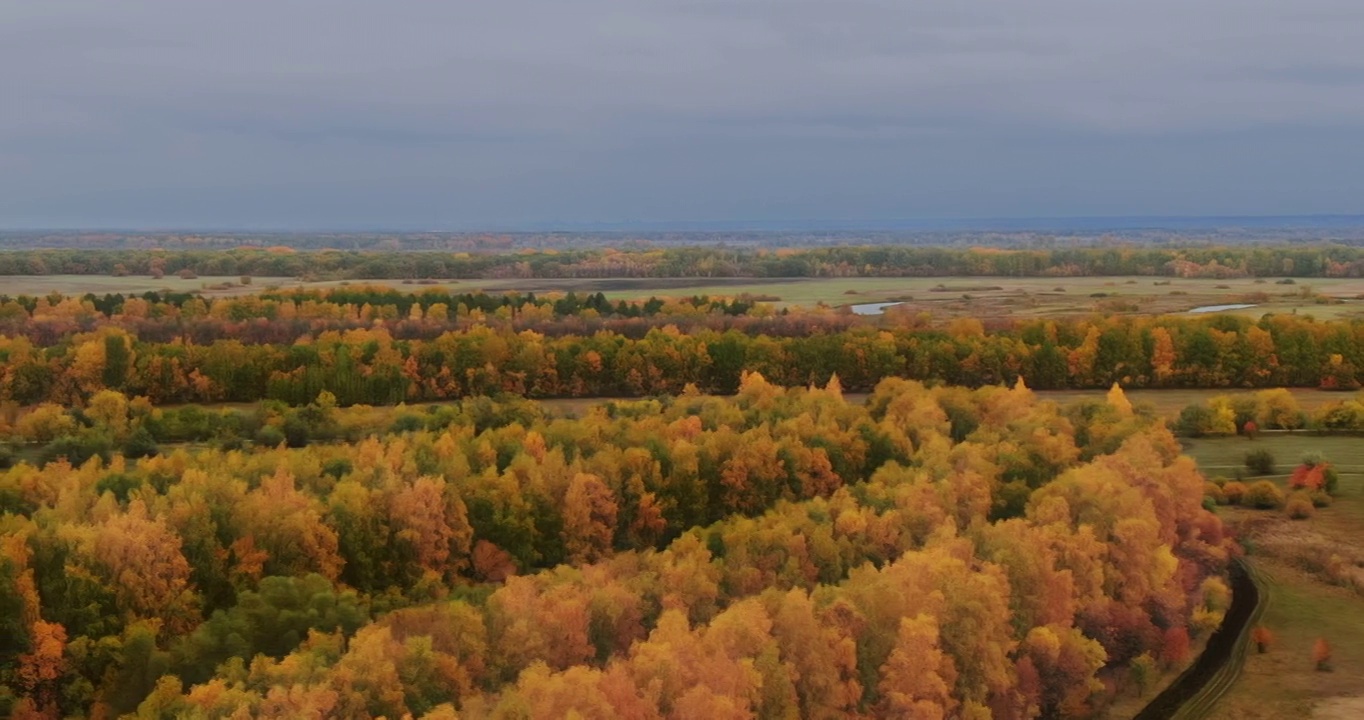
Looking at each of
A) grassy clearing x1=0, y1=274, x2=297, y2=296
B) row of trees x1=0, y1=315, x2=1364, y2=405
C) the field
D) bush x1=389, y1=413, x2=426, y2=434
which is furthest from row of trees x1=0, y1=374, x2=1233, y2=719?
grassy clearing x1=0, y1=274, x2=297, y2=296

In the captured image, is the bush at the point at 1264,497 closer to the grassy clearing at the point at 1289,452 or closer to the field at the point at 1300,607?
the field at the point at 1300,607

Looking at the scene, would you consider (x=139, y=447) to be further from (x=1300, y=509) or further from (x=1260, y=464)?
(x=1260, y=464)

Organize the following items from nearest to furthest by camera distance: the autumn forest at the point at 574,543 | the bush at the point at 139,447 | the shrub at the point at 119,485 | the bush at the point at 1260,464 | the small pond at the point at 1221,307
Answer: the autumn forest at the point at 574,543
the shrub at the point at 119,485
the bush at the point at 139,447
the bush at the point at 1260,464
the small pond at the point at 1221,307

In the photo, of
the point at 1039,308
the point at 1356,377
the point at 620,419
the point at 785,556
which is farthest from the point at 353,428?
the point at 1039,308

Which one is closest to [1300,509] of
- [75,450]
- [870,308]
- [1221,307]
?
[75,450]

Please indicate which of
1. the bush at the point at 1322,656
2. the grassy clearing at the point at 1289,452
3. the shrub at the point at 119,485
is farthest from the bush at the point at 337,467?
the grassy clearing at the point at 1289,452

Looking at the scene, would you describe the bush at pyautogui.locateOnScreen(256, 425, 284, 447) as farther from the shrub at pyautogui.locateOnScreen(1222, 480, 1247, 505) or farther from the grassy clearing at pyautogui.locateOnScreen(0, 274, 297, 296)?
the grassy clearing at pyautogui.locateOnScreen(0, 274, 297, 296)
